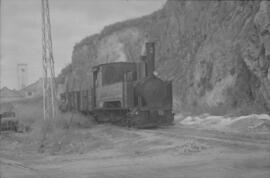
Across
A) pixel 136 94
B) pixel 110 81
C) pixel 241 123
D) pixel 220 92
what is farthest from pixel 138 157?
pixel 220 92

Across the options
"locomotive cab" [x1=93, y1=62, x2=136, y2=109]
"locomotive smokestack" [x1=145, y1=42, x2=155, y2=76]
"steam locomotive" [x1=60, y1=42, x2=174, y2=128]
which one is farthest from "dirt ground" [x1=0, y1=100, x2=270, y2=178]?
"locomotive cab" [x1=93, y1=62, x2=136, y2=109]

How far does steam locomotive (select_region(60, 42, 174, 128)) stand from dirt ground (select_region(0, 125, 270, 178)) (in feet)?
17.9

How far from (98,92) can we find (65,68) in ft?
172

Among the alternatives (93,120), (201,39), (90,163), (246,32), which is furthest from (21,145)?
(201,39)

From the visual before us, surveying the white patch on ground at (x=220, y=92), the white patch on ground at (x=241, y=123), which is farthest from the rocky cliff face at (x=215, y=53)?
the white patch on ground at (x=241, y=123)

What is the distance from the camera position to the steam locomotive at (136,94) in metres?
24.6

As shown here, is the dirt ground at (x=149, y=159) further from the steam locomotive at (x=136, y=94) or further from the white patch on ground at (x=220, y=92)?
the white patch on ground at (x=220, y=92)

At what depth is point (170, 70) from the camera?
4481 cm

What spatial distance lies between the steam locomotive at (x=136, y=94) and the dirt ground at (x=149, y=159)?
546cm

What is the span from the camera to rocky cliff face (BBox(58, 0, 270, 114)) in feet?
94.6

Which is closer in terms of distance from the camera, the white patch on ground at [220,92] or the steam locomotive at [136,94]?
the steam locomotive at [136,94]

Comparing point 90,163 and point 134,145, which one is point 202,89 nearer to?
point 134,145

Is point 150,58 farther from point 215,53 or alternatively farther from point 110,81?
point 215,53

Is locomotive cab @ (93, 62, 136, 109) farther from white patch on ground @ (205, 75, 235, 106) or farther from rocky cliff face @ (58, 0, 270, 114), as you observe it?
white patch on ground @ (205, 75, 235, 106)
